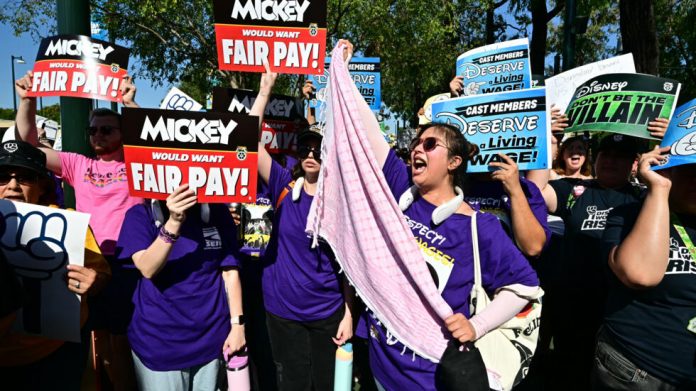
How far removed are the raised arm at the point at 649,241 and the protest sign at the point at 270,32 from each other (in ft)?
7.54

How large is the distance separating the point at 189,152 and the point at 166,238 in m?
0.49

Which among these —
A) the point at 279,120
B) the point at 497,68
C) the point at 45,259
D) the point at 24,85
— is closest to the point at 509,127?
the point at 497,68

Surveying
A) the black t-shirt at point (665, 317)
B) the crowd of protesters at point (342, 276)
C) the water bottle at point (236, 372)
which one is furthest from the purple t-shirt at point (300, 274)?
the black t-shirt at point (665, 317)

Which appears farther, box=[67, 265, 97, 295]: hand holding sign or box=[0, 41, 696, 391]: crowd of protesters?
box=[67, 265, 97, 295]: hand holding sign

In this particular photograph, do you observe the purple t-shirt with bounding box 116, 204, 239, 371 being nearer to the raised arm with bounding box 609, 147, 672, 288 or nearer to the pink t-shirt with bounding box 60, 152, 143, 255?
the pink t-shirt with bounding box 60, 152, 143, 255

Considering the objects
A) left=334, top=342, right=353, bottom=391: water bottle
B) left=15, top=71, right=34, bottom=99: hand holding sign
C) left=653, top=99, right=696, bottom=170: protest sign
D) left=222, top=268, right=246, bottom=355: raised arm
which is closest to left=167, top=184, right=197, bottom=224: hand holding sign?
left=222, top=268, right=246, bottom=355: raised arm

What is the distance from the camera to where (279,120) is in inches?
155

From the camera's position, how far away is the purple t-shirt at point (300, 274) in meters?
2.88

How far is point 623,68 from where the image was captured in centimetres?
392

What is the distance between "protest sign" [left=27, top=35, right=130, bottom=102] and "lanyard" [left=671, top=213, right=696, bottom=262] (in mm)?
3568

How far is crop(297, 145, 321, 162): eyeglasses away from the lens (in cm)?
313

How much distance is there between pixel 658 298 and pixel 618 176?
4.61ft

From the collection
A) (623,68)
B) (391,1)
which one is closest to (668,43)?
(391,1)

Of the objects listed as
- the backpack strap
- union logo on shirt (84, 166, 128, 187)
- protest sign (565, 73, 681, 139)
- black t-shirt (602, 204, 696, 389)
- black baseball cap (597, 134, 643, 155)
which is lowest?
black t-shirt (602, 204, 696, 389)
